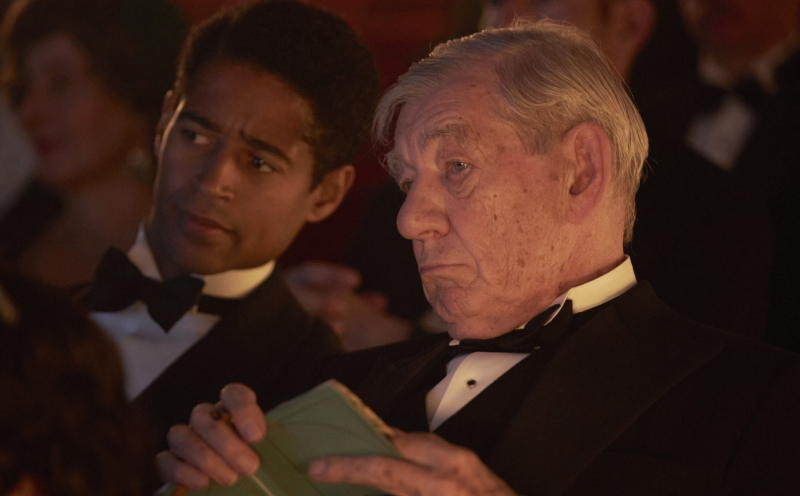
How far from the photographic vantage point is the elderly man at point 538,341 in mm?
1357

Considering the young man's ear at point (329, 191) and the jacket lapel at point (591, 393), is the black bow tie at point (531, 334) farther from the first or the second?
the young man's ear at point (329, 191)

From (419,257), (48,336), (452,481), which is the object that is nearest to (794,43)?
(419,257)

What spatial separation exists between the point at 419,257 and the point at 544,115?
330 millimetres

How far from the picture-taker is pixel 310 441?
1336 millimetres

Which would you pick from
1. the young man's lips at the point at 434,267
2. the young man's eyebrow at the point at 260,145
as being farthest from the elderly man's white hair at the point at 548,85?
the young man's eyebrow at the point at 260,145

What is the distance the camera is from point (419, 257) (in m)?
1.64

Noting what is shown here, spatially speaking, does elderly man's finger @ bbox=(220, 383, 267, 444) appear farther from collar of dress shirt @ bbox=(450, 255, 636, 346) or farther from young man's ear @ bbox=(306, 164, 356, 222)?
young man's ear @ bbox=(306, 164, 356, 222)

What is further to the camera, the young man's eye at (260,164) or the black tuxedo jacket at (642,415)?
the young man's eye at (260,164)

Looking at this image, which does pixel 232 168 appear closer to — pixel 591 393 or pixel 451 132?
pixel 451 132

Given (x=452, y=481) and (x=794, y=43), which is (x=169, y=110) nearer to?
(x=452, y=481)

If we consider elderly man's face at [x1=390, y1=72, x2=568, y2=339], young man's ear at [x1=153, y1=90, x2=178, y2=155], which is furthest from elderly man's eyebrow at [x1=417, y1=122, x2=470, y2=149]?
young man's ear at [x1=153, y1=90, x2=178, y2=155]

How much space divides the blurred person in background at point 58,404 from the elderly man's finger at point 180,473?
0.22m

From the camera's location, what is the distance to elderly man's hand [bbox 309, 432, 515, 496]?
125 centimetres

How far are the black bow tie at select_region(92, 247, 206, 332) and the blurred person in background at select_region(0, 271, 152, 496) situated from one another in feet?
2.67
